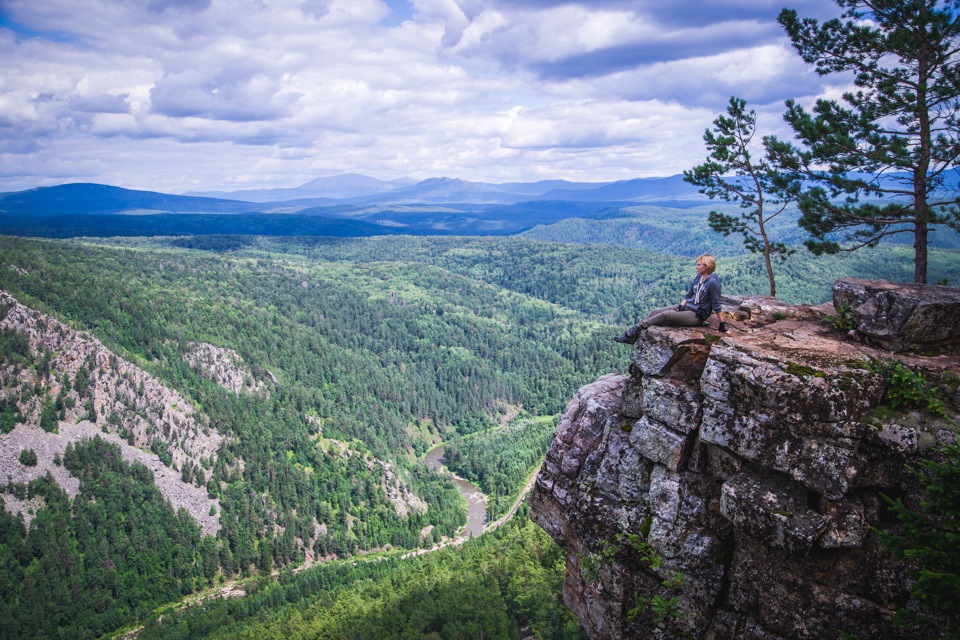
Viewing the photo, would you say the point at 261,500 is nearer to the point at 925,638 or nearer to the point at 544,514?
the point at 544,514

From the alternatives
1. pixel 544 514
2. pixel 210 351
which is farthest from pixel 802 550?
pixel 210 351

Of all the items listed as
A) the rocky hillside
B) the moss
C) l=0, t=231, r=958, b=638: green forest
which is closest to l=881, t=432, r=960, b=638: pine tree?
the moss

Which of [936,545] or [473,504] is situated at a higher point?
[936,545]

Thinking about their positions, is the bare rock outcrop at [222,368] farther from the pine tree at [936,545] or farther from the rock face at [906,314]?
the pine tree at [936,545]

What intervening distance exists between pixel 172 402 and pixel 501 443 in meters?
106

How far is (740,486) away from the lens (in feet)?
61.3

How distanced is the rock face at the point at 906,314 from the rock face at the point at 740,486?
3.52ft

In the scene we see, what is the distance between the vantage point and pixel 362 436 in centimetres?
19312

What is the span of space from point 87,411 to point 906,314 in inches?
7112

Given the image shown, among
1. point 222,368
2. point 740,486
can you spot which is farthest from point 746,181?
point 222,368

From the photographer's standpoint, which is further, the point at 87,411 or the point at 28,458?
the point at 87,411

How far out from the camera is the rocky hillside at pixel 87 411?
138 meters

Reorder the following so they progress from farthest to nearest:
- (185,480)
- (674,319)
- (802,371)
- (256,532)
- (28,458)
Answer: (185,480)
(256,532)
(28,458)
(674,319)
(802,371)

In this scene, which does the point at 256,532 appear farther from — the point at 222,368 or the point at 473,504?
the point at 222,368
